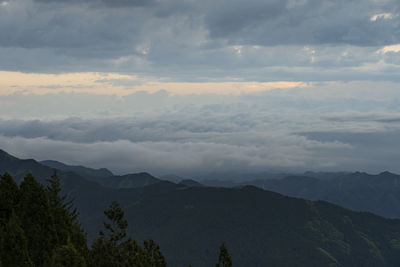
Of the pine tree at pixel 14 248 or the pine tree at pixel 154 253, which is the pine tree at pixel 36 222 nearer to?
the pine tree at pixel 14 248

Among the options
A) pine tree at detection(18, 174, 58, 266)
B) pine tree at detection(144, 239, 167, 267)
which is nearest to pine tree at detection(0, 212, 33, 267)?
pine tree at detection(18, 174, 58, 266)

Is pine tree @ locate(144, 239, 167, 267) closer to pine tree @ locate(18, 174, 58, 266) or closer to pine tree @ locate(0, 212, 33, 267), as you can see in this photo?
pine tree @ locate(18, 174, 58, 266)

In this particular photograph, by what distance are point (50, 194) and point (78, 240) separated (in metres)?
20.8

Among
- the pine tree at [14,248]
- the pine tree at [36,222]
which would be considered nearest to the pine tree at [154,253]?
the pine tree at [36,222]

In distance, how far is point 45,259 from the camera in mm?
59062

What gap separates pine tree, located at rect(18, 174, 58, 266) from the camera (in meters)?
60.1

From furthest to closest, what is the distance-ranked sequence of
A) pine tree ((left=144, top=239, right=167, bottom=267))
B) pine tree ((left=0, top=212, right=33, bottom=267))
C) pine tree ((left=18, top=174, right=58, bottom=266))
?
pine tree ((left=144, top=239, right=167, bottom=267)), pine tree ((left=18, top=174, right=58, bottom=266)), pine tree ((left=0, top=212, right=33, bottom=267))

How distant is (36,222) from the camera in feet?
203

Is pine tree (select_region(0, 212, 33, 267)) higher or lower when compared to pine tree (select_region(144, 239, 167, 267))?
higher

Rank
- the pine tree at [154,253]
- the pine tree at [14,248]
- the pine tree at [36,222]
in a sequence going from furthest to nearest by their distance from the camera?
the pine tree at [154,253] < the pine tree at [36,222] < the pine tree at [14,248]

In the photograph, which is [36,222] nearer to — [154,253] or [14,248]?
[14,248]

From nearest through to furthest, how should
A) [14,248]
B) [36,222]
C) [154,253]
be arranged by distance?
[14,248] < [36,222] < [154,253]

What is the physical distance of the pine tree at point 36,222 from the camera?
2367 inches

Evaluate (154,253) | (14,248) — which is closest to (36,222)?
(14,248)
